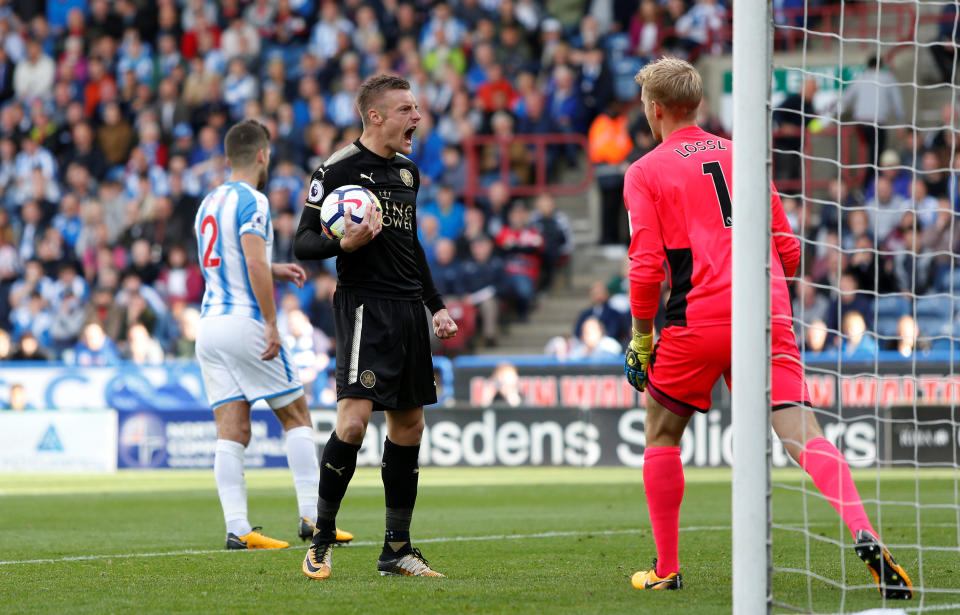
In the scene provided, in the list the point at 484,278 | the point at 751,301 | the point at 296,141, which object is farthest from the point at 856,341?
the point at 751,301

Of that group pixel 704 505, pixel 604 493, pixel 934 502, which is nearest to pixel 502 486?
pixel 604 493

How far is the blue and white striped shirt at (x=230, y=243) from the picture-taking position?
7.42 metres

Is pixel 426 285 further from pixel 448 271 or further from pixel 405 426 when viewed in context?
pixel 448 271

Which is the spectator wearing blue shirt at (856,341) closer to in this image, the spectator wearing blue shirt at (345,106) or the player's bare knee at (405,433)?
the player's bare knee at (405,433)

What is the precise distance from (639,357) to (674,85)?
1117 mm

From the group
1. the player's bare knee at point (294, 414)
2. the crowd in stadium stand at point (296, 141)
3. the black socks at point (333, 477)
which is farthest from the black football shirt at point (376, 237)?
the crowd in stadium stand at point (296, 141)

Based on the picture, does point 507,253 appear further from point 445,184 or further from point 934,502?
point 934,502

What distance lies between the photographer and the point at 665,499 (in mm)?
5445

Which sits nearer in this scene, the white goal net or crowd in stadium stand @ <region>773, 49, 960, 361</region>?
the white goal net

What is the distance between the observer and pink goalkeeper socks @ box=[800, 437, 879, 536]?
5031mm

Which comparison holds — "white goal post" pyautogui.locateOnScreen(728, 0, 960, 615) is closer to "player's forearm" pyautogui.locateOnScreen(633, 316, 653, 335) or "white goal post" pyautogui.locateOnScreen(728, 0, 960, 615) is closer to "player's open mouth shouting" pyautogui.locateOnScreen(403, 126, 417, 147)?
"player's forearm" pyautogui.locateOnScreen(633, 316, 653, 335)

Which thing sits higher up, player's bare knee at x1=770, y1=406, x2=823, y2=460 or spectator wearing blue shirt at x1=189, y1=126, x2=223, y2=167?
spectator wearing blue shirt at x1=189, y1=126, x2=223, y2=167

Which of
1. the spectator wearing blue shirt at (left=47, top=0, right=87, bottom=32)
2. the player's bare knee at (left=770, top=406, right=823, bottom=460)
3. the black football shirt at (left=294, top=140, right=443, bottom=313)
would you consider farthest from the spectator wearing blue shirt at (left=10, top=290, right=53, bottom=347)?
the player's bare knee at (left=770, top=406, right=823, bottom=460)

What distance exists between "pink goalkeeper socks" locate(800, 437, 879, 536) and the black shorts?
169 centimetres
